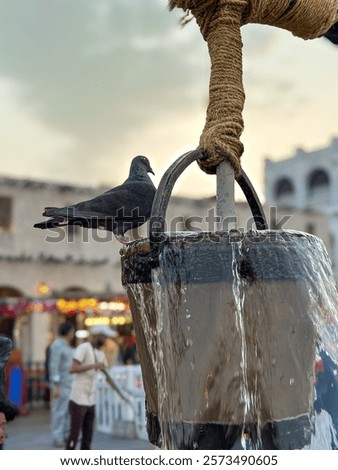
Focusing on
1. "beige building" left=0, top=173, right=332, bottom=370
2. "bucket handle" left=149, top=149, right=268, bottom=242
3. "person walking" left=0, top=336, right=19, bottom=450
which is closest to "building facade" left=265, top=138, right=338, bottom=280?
"beige building" left=0, top=173, right=332, bottom=370

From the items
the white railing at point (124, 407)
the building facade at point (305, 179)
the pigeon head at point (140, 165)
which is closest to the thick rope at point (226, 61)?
the pigeon head at point (140, 165)

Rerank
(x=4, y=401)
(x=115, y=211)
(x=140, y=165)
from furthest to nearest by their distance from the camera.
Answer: (x=4, y=401)
(x=140, y=165)
(x=115, y=211)

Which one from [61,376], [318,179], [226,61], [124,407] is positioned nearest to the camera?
[226,61]

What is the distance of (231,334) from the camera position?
1661 millimetres

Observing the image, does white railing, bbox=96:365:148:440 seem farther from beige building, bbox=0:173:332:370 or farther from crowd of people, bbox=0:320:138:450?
beige building, bbox=0:173:332:370

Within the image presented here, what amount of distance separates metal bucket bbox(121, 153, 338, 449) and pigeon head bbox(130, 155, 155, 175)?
546 mm

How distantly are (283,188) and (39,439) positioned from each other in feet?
160

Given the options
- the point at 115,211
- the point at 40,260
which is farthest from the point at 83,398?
the point at 40,260

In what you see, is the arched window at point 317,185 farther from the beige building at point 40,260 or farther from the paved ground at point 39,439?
Result: the paved ground at point 39,439

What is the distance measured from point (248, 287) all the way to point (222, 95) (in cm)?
62

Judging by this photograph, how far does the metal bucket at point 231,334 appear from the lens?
1666mm

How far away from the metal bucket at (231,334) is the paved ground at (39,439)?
5.86 meters

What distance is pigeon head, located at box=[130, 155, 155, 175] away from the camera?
7.50ft

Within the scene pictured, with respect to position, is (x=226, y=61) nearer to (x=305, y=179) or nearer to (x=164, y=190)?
(x=164, y=190)
